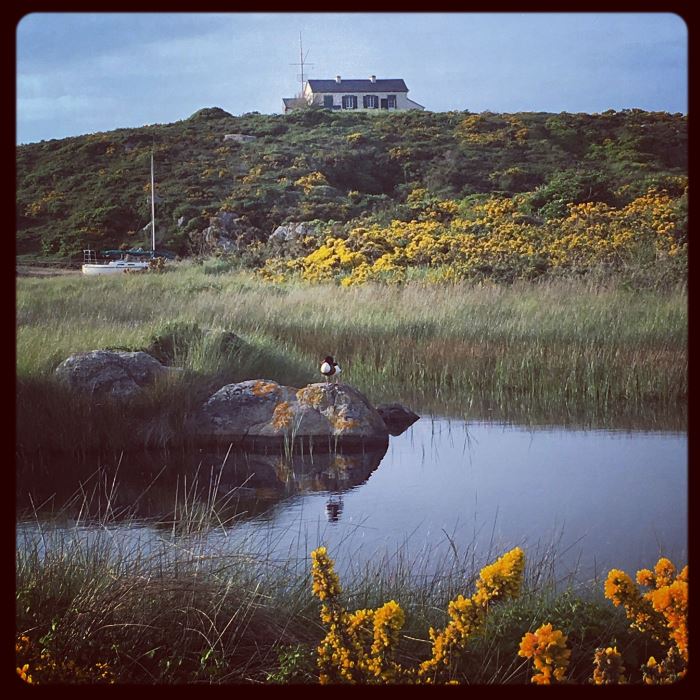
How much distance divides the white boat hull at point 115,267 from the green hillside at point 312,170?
9 centimetres

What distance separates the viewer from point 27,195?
174 inches

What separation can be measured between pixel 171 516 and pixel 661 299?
7.57ft

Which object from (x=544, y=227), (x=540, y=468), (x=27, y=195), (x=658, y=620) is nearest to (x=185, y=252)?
(x=27, y=195)

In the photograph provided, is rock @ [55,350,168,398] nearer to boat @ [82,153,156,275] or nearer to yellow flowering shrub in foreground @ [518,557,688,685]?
boat @ [82,153,156,275]

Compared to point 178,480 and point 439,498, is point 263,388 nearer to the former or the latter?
point 178,480

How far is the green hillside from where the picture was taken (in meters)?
4.24

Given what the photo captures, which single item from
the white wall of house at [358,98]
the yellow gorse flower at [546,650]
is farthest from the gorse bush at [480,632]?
the white wall of house at [358,98]

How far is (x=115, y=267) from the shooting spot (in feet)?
14.5

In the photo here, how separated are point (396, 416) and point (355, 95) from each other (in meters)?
1.80

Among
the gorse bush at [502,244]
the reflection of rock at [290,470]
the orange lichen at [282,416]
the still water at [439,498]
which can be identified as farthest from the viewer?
the orange lichen at [282,416]

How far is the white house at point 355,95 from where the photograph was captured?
10.6ft

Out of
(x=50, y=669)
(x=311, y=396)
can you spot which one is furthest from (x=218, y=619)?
(x=311, y=396)

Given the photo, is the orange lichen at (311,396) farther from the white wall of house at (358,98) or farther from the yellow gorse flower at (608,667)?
the yellow gorse flower at (608,667)

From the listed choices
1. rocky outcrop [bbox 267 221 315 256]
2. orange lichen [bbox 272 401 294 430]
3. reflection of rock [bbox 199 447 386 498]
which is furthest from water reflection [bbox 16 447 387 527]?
rocky outcrop [bbox 267 221 315 256]
